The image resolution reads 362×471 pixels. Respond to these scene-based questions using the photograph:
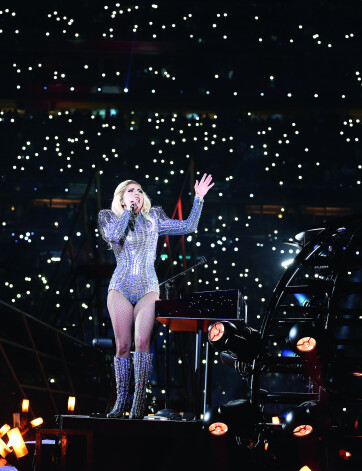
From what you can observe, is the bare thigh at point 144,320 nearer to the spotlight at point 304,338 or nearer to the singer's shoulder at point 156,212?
the singer's shoulder at point 156,212

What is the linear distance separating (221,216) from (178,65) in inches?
148

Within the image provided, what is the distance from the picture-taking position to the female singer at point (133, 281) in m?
2.77

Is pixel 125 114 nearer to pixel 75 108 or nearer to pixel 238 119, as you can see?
pixel 75 108

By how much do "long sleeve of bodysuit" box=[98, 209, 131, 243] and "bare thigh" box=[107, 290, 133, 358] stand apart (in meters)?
0.29

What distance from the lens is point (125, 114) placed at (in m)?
11.9

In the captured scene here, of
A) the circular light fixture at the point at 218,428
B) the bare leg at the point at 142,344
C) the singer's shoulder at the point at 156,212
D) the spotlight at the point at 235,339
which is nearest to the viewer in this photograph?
the circular light fixture at the point at 218,428

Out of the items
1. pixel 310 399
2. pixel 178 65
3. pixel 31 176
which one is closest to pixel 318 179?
pixel 178 65

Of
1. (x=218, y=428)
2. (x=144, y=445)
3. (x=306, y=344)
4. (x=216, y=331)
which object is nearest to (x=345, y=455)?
(x=306, y=344)

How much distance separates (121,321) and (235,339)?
0.59 metres

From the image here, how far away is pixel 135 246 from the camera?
9.64 ft

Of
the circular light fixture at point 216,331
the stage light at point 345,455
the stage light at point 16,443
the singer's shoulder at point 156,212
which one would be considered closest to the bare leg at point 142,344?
the circular light fixture at point 216,331

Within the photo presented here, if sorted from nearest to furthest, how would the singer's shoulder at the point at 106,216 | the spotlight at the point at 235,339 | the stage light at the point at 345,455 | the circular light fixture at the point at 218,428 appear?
1. the circular light fixture at the point at 218,428
2. the spotlight at the point at 235,339
3. the stage light at the point at 345,455
4. the singer's shoulder at the point at 106,216

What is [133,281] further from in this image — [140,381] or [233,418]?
[233,418]

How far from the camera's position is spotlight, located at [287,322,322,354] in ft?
8.71
